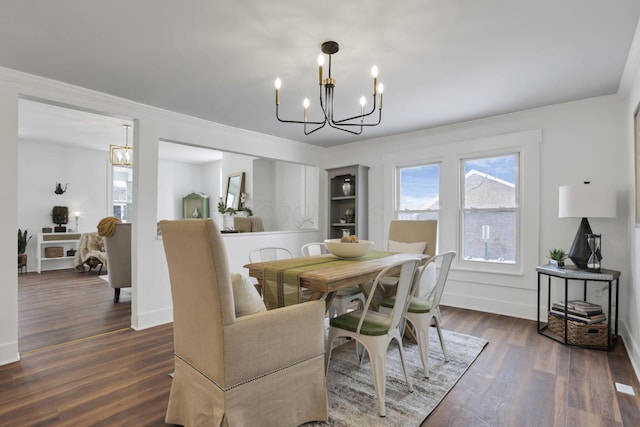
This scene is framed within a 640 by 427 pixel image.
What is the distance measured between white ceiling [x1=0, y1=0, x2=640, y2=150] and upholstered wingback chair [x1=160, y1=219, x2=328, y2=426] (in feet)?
4.42

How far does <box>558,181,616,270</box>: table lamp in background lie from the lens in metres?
3.01

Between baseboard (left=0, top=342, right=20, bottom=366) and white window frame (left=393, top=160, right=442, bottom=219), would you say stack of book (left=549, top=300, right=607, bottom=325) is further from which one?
baseboard (left=0, top=342, right=20, bottom=366)

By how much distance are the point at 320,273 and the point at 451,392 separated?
1.20 meters

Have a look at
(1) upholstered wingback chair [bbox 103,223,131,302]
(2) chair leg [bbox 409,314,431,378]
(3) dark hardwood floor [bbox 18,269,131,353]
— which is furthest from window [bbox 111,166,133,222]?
(2) chair leg [bbox 409,314,431,378]

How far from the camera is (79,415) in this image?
1953 mm

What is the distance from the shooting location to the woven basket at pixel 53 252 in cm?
668

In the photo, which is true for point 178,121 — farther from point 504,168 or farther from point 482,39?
point 504,168

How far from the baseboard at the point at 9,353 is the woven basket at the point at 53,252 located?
4927 mm

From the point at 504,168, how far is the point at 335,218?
2.64 m

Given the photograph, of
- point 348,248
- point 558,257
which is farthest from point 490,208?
point 348,248

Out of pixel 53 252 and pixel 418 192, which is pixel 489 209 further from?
pixel 53 252

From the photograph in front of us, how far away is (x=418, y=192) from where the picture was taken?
15.7ft

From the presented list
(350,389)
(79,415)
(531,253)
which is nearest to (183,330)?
(79,415)

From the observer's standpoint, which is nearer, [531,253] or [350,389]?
[350,389]
